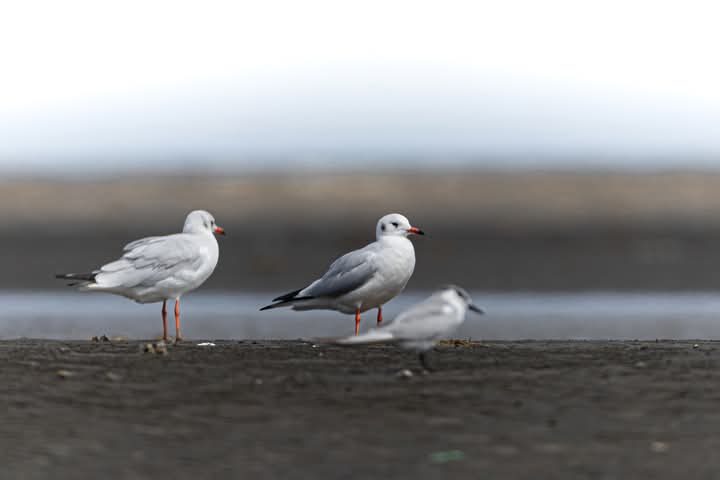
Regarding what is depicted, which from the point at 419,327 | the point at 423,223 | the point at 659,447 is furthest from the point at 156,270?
the point at 423,223

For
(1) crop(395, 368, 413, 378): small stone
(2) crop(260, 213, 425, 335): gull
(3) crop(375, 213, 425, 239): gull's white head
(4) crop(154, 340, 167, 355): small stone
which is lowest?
(1) crop(395, 368, 413, 378): small stone

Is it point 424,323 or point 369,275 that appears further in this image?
point 369,275

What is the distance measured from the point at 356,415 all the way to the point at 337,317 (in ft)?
31.6

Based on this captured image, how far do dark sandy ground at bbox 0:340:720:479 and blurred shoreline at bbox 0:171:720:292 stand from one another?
12.6m

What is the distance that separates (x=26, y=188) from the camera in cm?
4041

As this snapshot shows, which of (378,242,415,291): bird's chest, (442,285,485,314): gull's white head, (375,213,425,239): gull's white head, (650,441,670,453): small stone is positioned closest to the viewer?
(650,441,670,453): small stone

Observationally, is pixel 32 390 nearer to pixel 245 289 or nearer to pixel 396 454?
pixel 396 454

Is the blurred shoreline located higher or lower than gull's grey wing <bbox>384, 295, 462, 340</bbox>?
higher

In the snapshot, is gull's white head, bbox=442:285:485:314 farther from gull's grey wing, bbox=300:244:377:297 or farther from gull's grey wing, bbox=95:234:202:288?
gull's grey wing, bbox=95:234:202:288

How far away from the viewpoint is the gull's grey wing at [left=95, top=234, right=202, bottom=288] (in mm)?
10188

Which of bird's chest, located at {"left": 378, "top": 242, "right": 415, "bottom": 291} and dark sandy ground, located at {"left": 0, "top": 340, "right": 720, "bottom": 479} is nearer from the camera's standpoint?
dark sandy ground, located at {"left": 0, "top": 340, "right": 720, "bottom": 479}

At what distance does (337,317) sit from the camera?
54.4ft

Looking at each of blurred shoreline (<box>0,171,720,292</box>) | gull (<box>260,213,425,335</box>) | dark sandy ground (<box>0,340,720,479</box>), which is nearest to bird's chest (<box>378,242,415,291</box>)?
gull (<box>260,213,425,335</box>)

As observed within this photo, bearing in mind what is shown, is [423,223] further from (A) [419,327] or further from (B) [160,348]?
(A) [419,327]
